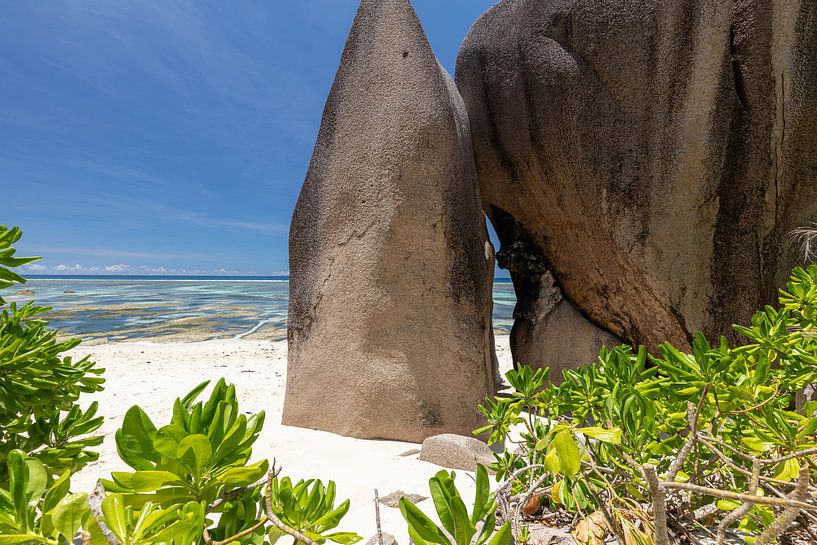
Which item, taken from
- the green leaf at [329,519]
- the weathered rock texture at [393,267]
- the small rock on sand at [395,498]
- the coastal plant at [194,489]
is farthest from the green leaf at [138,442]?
the weathered rock texture at [393,267]

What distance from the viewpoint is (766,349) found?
39.6 inches

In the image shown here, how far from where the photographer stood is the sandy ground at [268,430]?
202cm

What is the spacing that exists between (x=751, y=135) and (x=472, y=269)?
2276 mm

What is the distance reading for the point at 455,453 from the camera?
2.29 meters

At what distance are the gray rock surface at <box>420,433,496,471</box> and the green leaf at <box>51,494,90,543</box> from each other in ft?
6.62

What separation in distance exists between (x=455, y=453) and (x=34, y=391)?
1943 millimetres

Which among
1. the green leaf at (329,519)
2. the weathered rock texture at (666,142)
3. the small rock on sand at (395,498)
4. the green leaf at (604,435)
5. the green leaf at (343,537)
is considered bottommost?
the small rock on sand at (395,498)

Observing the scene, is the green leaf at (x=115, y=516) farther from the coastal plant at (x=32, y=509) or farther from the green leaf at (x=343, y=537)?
the green leaf at (x=343, y=537)

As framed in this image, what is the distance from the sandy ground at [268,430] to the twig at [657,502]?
1.22 metres

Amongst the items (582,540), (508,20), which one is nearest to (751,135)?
(508,20)

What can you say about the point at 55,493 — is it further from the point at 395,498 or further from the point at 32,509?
the point at 395,498

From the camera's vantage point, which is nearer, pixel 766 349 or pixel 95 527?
pixel 95 527

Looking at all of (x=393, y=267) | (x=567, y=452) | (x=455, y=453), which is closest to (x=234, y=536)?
(x=567, y=452)

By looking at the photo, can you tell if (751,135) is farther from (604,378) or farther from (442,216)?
(604,378)
